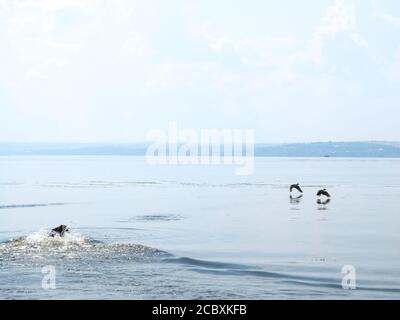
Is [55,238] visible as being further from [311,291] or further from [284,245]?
[311,291]

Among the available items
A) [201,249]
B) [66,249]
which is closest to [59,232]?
[66,249]

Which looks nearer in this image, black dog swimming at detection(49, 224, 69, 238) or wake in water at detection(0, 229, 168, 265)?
wake in water at detection(0, 229, 168, 265)

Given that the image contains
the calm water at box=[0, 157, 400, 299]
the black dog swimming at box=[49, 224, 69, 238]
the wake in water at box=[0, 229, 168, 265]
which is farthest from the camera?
the black dog swimming at box=[49, 224, 69, 238]

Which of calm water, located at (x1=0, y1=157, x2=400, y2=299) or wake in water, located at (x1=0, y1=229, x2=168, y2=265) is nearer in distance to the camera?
calm water, located at (x1=0, y1=157, x2=400, y2=299)

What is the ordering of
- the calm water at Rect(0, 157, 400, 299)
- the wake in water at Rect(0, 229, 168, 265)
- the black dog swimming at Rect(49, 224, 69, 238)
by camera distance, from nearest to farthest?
1. the calm water at Rect(0, 157, 400, 299)
2. the wake in water at Rect(0, 229, 168, 265)
3. the black dog swimming at Rect(49, 224, 69, 238)

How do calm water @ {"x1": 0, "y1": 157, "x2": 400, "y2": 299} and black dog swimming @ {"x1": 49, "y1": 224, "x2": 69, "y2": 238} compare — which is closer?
calm water @ {"x1": 0, "y1": 157, "x2": 400, "y2": 299}

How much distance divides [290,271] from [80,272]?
8.80 m

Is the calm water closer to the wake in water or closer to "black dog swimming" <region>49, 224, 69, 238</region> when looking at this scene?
the wake in water

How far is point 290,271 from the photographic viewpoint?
29.3 metres

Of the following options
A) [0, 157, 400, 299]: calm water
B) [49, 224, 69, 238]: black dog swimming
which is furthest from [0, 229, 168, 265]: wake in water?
[49, 224, 69, 238]: black dog swimming

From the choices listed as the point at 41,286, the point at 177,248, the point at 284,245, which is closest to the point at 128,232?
the point at 177,248

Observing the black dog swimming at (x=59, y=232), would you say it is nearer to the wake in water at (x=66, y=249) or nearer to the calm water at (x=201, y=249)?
the wake in water at (x=66, y=249)

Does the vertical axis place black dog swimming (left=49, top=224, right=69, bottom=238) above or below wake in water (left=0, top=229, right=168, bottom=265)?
above
